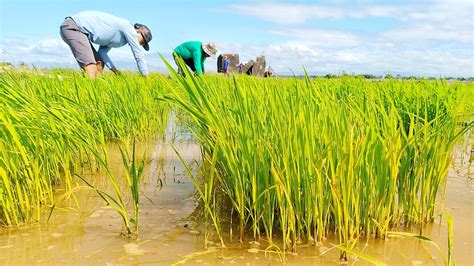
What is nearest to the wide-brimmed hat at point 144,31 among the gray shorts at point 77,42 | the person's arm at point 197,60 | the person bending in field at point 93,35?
the person bending in field at point 93,35

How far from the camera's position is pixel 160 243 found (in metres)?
1.55

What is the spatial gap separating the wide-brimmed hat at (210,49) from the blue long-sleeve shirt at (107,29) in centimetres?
182

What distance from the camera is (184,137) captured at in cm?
400

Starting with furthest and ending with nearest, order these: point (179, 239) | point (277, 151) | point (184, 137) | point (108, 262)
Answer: point (184, 137) → point (179, 239) → point (277, 151) → point (108, 262)

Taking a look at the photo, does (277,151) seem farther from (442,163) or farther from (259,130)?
(442,163)

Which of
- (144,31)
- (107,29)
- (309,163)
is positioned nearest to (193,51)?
(144,31)

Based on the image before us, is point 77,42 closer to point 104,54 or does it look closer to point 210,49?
point 104,54

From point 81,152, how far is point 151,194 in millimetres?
611

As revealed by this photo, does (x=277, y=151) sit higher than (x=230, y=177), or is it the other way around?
(x=277, y=151)

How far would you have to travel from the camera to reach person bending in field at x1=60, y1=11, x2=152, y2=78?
498 centimetres

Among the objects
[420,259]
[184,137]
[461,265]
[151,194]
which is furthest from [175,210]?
[184,137]

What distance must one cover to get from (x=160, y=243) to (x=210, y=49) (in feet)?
19.2

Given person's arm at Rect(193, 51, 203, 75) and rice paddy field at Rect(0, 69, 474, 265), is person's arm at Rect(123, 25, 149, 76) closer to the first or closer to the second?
person's arm at Rect(193, 51, 203, 75)

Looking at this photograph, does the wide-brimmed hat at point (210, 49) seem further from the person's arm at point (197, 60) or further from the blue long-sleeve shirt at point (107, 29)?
the blue long-sleeve shirt at point (107, 29)
